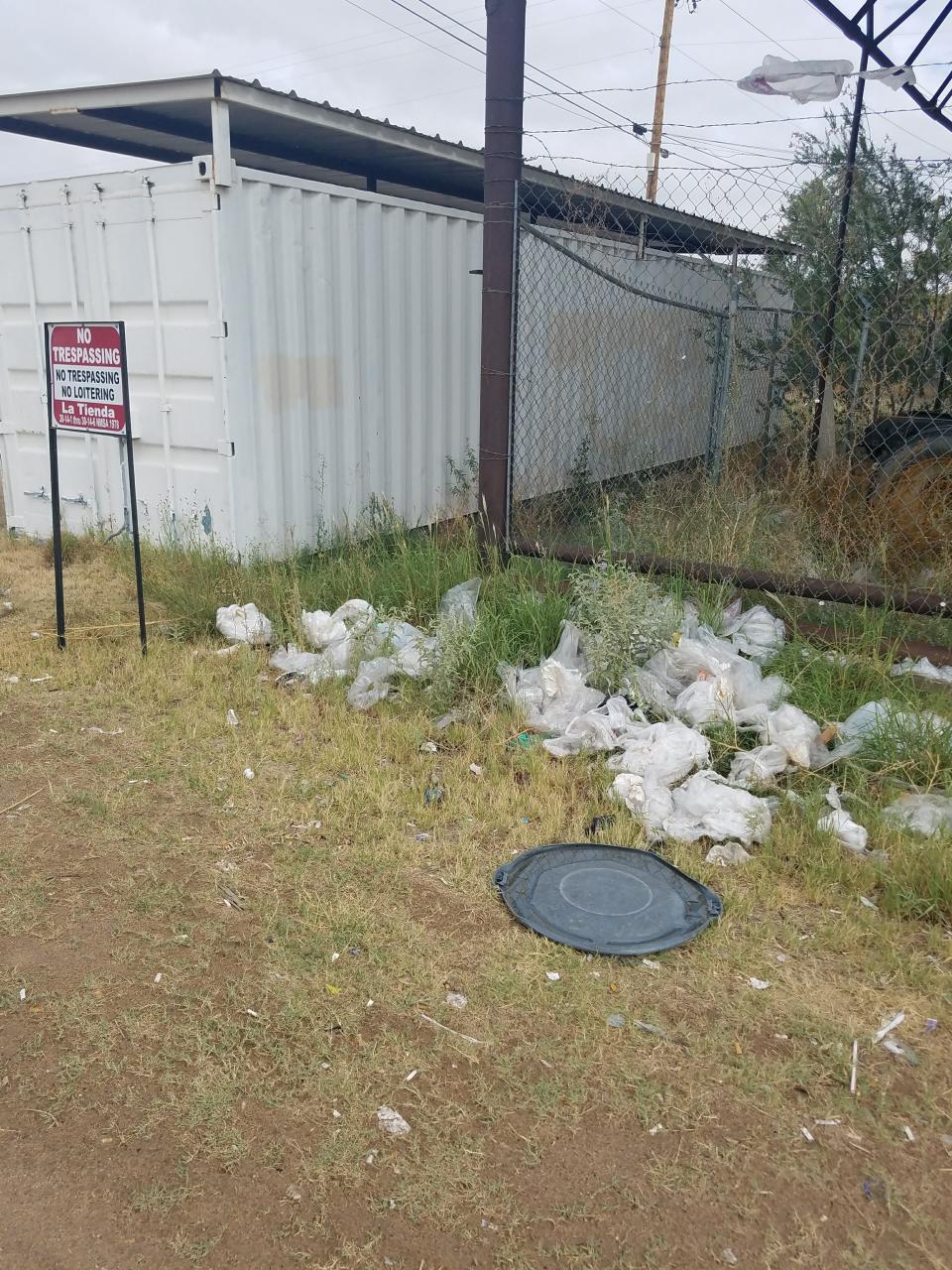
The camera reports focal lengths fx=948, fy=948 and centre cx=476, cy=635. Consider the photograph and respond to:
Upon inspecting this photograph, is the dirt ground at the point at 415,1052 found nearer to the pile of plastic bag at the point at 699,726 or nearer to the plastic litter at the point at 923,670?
the pile of plastic bag at the point at 699,726

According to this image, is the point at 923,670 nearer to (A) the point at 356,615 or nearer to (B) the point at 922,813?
(B) the point at 922,813

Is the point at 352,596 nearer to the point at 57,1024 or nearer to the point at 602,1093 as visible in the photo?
the point at 57,1024

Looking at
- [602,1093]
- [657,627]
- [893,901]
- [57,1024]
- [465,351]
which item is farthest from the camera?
[465,351]

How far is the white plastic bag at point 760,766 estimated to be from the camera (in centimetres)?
370

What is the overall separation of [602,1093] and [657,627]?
2.44 metres

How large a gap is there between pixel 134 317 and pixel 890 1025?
6.06 meters

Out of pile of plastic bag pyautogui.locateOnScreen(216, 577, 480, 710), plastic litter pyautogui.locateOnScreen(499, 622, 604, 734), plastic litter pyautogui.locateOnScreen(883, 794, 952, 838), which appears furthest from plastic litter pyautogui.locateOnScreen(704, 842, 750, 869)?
pile of plastic bag pyautogui.locateOnScreen(216, 577, 480, 710)

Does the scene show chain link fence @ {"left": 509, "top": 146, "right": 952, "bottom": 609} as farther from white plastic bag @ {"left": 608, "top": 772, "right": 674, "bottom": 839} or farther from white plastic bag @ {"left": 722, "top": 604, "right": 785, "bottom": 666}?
white plastic bag @ {"left": 608, "top": 772, "right": 674, "bottom": 839}

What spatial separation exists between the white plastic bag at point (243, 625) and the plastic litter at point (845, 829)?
10.6 ft

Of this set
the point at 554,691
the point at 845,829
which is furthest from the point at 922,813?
the point at 554,691

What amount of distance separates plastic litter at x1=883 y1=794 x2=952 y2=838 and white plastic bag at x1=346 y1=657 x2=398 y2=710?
235 centimetres

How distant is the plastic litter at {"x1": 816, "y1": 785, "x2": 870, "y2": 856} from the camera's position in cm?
334

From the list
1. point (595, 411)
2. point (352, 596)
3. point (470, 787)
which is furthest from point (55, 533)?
point (595, 411)

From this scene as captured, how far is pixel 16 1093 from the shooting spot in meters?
2.39
